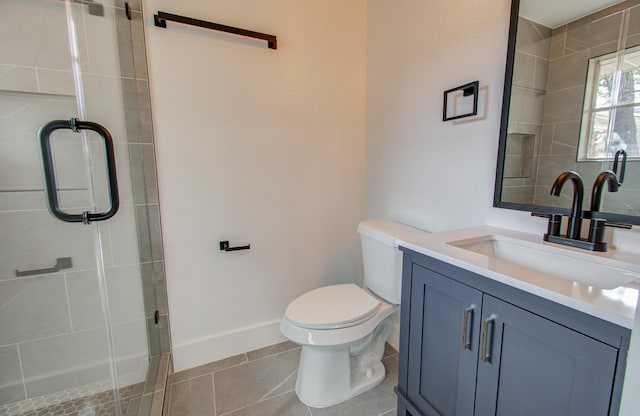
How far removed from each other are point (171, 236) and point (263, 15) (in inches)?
52.8

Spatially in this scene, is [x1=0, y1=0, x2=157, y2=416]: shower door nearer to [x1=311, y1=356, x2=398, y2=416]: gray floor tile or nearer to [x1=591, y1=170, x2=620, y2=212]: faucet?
[x1=311, y1=356, x2=398, y2=416]: gray floor tile

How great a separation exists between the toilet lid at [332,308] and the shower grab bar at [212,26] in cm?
143

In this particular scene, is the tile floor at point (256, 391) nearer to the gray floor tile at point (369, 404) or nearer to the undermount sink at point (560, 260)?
the gray floor tile at point (369, 404)

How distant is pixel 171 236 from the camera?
154cm

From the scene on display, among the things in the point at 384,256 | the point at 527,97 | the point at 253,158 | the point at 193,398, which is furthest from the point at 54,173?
the point at 527,97

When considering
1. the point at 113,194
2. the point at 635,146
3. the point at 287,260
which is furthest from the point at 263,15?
the point at 635,146

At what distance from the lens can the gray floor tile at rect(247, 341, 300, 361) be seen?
68.6 inches

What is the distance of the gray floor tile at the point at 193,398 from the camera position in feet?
4.42

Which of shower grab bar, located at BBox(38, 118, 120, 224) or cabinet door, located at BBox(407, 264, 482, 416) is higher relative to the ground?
shower grab bar, located at BBox(38, 118, 120, 224)

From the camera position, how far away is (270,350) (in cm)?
180

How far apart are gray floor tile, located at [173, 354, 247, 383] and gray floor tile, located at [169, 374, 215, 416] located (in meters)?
0.03

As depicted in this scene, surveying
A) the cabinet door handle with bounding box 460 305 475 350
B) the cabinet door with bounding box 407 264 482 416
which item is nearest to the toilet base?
the cabinet door with bounding box 407 264 482 416

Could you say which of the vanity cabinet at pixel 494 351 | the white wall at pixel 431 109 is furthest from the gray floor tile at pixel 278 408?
the white wall at pixel 431 109

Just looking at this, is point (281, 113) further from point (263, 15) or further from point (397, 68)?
point (397, 68)
